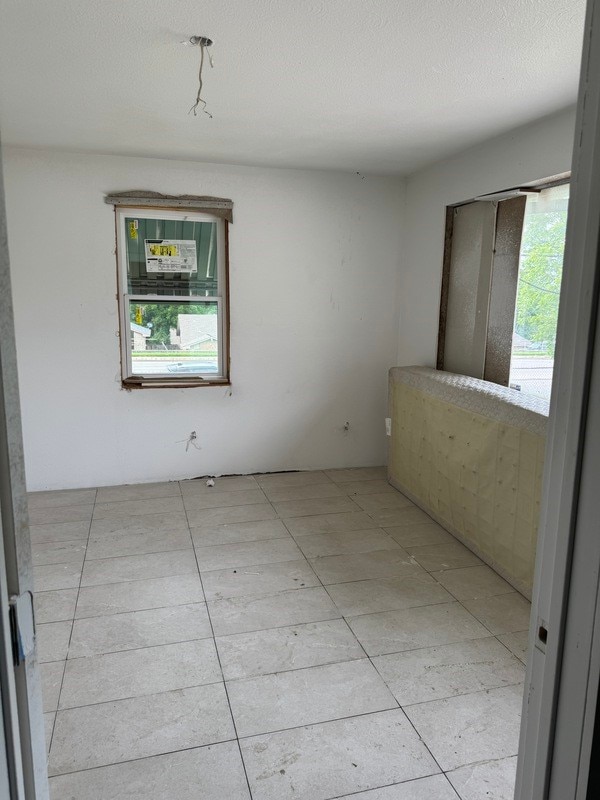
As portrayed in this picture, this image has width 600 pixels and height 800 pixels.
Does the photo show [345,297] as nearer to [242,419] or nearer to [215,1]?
[242,419]

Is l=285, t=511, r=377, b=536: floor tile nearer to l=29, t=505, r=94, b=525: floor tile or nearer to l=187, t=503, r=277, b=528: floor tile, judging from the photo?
l=187, t=503, r=277, b=528: floor tile

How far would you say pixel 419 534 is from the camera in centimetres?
357

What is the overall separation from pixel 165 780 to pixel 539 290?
2941mm

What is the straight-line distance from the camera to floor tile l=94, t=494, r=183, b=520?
3820 millimetres

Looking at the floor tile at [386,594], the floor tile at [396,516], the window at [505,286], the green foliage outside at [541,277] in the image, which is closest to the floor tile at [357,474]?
the floor tile at [396,516]

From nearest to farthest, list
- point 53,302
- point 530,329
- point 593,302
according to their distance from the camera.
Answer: point 593,302
point 530,329
point 53,302

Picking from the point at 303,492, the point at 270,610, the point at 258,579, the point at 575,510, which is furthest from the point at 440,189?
the point at 575,510

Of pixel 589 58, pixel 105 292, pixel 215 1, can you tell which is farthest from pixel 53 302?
pixel 589 58

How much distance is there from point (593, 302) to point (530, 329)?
267 cm

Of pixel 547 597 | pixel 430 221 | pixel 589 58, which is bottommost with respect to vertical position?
pixel 547 597

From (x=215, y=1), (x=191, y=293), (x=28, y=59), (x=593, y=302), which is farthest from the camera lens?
(x=191, y=293)

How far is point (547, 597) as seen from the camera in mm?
869

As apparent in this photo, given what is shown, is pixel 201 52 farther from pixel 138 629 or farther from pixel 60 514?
pixel 60 514

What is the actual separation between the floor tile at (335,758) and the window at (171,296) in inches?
113
